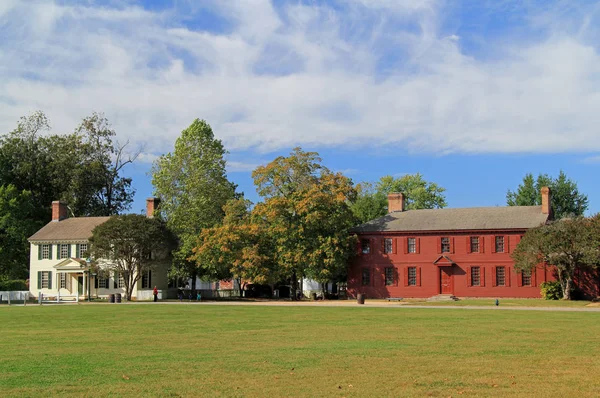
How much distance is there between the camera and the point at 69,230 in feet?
226

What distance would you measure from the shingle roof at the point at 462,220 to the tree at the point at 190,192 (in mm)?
13995

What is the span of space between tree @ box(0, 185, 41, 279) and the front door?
4252 cm

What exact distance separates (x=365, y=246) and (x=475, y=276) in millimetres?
9836

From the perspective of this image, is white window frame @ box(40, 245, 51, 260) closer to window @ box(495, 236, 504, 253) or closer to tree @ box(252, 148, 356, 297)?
tree @ box(252, 148, 356, 297)

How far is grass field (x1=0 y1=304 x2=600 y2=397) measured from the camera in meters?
12.0

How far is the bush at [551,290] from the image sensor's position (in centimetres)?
5347

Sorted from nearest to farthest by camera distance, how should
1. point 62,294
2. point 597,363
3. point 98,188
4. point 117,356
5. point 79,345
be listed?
1. point 597,363
2. point 117,356
3. point 79,345
4. point 62,294
5. point 98,188

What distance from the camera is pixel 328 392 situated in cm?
1163

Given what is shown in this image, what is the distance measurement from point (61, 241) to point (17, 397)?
5931 cm

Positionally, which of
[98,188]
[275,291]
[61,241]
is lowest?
[275,291]

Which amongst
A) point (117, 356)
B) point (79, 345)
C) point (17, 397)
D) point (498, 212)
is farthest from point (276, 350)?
point (498, 212)

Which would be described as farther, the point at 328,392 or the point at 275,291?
the point at 275,291

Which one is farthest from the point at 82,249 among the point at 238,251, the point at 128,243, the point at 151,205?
the point at 238,251

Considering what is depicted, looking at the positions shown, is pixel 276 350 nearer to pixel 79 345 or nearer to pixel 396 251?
pixel 79 345
